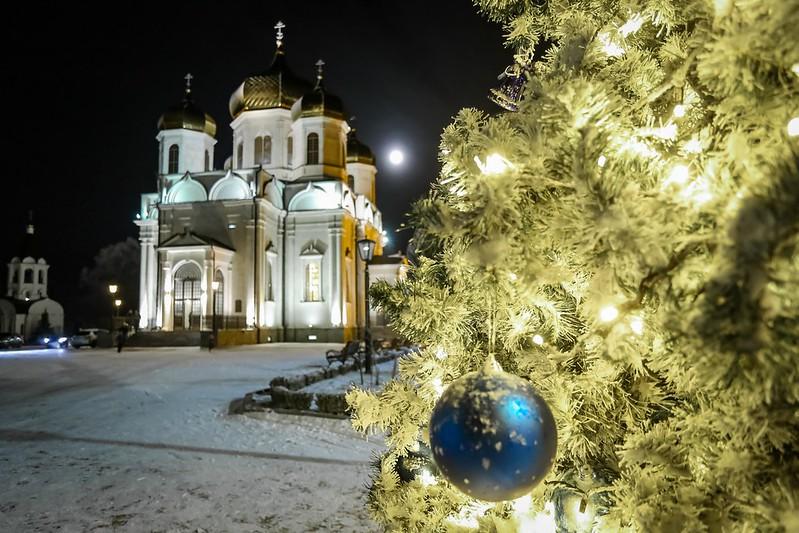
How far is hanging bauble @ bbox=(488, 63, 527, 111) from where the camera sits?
9.37ft

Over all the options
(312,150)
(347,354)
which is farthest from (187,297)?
(347,354)

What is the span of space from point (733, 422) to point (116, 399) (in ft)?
38.9

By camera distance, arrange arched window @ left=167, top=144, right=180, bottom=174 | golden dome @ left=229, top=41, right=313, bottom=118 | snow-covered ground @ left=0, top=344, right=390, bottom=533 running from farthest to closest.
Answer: golden dome @ left=229, top=41, right=313, bottom=118, arched window @ left=167, top=144, right=180, bottom=174, snow-covered ground @ left=0, top=344, right=390, bottom=533

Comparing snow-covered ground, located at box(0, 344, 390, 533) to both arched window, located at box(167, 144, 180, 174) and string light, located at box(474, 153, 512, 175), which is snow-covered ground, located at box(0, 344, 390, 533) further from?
arched window, located at box(167, 144, 180, 174)

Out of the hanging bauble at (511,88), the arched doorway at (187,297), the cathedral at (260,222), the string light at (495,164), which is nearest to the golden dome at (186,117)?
the cathedral at (260,222)

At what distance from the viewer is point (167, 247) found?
32.2 meters

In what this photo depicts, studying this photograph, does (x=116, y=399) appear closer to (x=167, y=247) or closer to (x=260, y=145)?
(x=167, y=247)

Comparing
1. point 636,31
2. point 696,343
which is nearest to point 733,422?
point 696,343

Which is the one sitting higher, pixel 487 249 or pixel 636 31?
pixel 636 31

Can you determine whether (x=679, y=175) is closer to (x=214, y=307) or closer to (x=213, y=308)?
(x=214, y=307)

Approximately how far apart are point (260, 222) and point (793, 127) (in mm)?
33964

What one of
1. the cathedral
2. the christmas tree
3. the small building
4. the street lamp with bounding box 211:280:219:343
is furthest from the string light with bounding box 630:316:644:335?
the small building

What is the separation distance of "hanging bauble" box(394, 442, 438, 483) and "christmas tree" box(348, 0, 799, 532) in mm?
254

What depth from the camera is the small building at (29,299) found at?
190 ft
